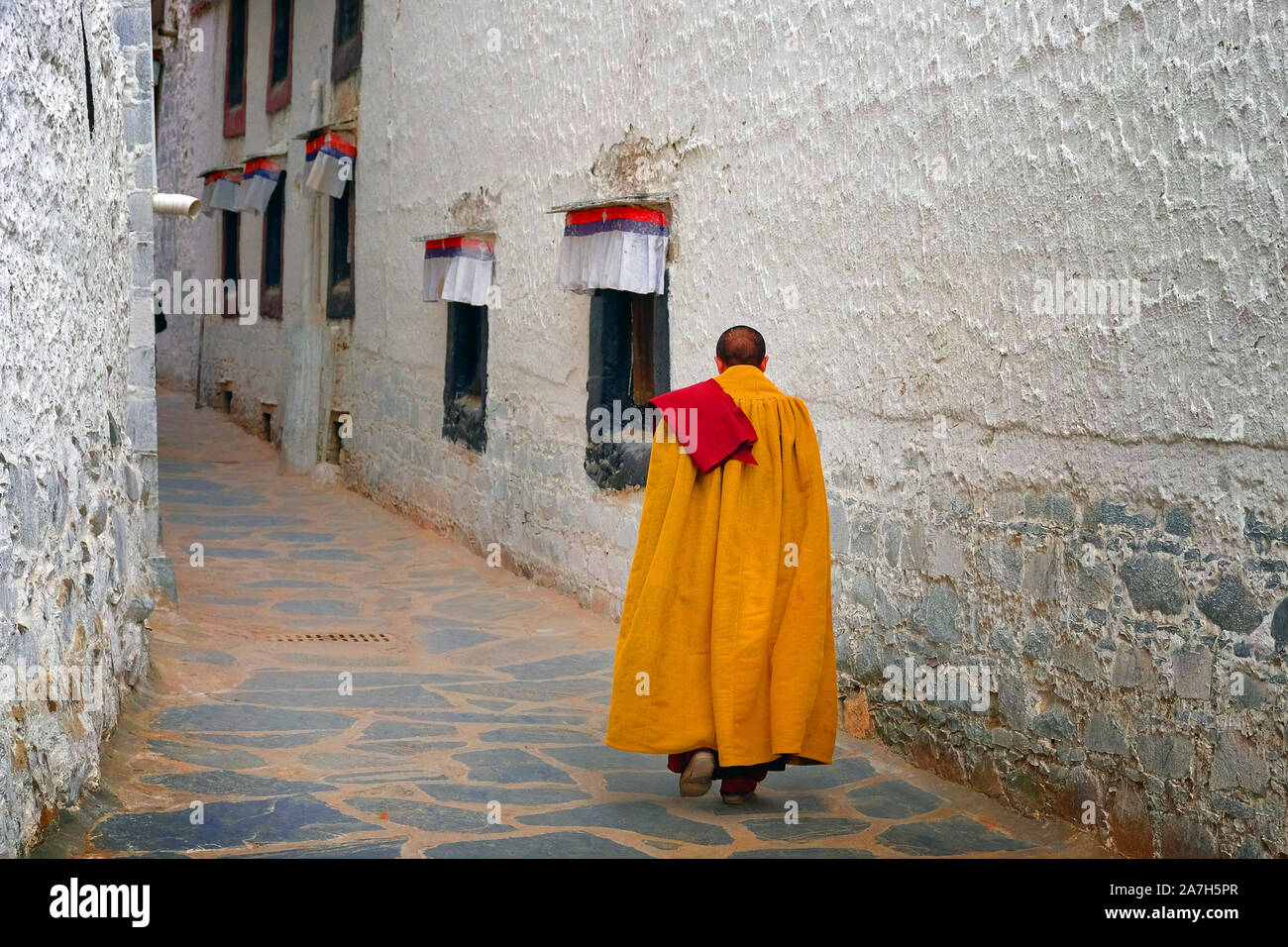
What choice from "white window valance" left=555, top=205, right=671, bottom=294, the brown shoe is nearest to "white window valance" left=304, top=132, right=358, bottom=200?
"white window valance" left=555, top=205, right=671, bottom=294

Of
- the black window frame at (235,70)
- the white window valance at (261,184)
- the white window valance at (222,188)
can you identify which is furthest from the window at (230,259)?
the white window valance at (261,184)

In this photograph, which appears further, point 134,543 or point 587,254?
point 587,254

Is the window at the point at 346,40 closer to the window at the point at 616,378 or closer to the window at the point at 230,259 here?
the window at the point at 230,259

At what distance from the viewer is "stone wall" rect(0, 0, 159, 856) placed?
3.36 meters

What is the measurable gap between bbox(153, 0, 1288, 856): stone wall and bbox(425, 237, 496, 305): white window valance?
66.8 inches

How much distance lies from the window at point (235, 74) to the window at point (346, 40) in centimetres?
346

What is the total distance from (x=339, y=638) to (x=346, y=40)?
7.15 metres

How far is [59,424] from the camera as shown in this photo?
3980mm

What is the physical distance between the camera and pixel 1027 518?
451 centimetres

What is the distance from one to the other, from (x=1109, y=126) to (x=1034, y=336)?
0.70 m

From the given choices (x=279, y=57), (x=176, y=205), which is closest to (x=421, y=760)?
(x=176, y=205)

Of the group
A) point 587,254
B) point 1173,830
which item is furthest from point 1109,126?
point 587,254

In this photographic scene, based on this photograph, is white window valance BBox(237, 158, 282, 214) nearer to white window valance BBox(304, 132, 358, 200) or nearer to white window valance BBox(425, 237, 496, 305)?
white window valance BBox(304, 132, 358, 200)

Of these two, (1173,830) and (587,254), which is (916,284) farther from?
(587,254)
